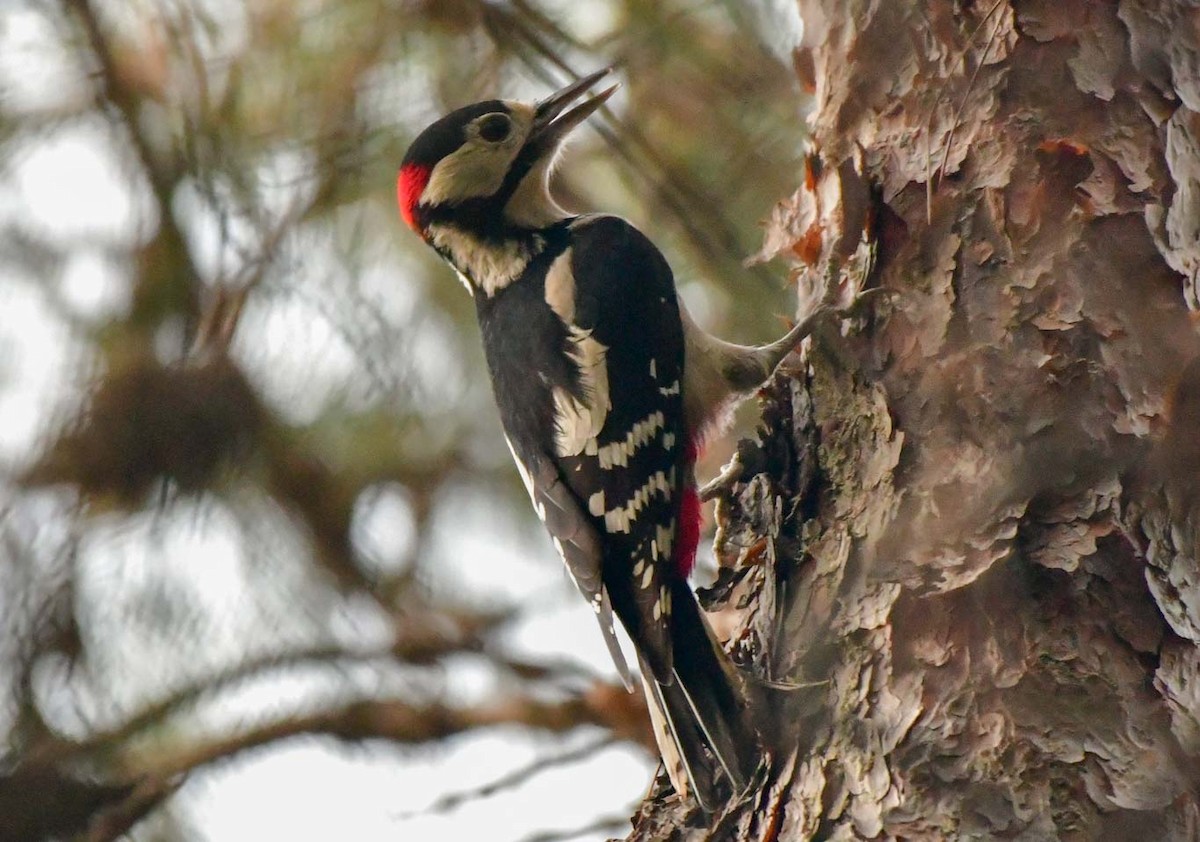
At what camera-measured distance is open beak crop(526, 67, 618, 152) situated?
3.03 meters

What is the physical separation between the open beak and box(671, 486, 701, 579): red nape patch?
97 centimetres

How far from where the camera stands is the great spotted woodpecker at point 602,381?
2344 mm

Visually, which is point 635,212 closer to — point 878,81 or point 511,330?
point 511,330

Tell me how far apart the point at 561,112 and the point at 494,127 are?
6.7 inches

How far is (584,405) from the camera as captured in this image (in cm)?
272

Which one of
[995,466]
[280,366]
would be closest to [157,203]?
[280,366]

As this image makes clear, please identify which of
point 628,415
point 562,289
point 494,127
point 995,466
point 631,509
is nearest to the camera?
point 995,466

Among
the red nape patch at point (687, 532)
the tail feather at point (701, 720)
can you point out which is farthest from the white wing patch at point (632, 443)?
the tail feather at point (701, 720)

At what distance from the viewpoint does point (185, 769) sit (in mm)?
2988

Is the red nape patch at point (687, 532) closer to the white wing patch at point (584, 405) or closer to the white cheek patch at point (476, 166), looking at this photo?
the white wing patch at point (584, 405)

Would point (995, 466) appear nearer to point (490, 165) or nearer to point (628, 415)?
point (628, 415)

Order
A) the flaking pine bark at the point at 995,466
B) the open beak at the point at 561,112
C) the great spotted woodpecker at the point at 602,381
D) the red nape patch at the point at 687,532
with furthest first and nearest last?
the open beak at the point at 561,112
the red nape patch at the point at 687,532
the great spotted woodpecker at the point at 602,381
the flaking pine bark at the point at 995,466

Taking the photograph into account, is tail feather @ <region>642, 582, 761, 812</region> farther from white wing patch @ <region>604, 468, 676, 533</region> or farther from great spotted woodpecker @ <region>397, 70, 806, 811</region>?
white wing patch @ <region>604, 468, 676, 533</region>

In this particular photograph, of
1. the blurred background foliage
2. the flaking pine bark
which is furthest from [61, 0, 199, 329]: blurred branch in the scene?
the flaking pine bark
